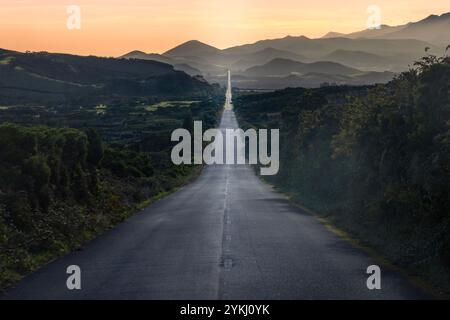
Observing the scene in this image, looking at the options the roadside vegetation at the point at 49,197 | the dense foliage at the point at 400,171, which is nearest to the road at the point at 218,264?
the roadside vegetation at the point at 49,197

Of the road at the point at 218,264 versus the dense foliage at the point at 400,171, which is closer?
the road at the point at 218,264

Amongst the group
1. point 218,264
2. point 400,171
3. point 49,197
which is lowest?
point 218,264

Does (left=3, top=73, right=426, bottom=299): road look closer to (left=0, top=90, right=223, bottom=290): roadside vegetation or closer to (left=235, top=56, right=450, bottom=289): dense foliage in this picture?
(left=0, top=90, right=223, bottom=290): roadside vegetation

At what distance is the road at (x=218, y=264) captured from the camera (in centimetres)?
1259

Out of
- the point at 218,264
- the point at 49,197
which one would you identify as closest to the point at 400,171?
the point at 218,264

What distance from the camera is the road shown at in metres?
12.6

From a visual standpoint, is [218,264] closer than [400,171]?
Yes

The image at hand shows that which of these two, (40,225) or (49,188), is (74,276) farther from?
(49,188)

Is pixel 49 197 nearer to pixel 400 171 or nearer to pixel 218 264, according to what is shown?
pixel 218 264

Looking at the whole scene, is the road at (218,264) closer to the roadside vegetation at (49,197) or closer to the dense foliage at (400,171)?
the roadside vegetation at (49,197)

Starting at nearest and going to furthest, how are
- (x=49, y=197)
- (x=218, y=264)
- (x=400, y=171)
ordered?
1. (x=218, y=264)
2. (x=400, y=171)
3. (x=49, y=197)

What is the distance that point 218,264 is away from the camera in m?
15.8
